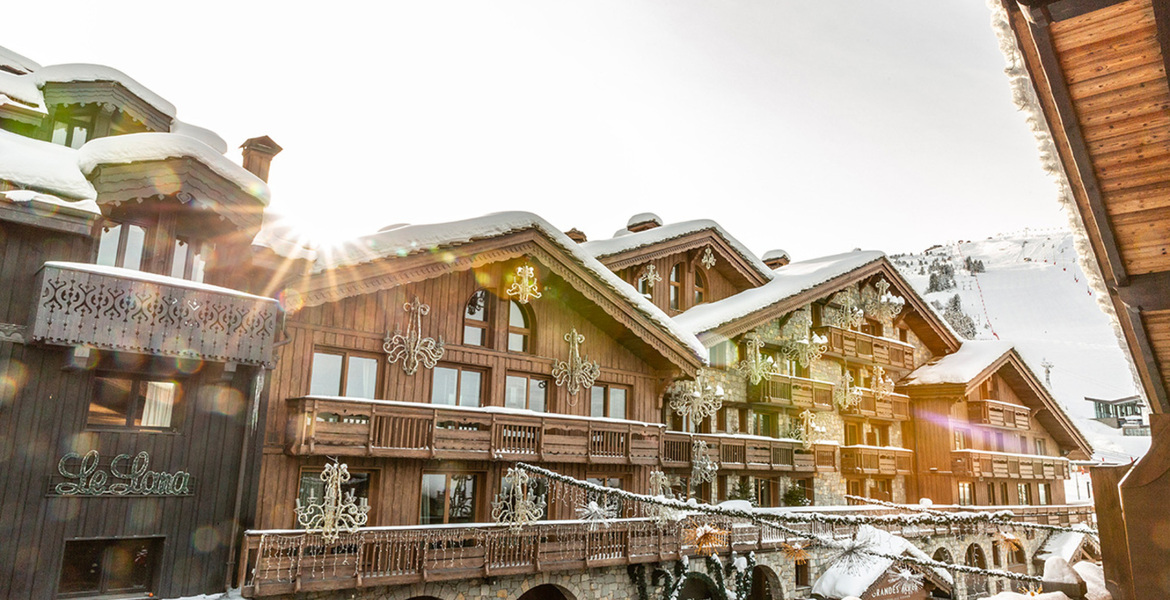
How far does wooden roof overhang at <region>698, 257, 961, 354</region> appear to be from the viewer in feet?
84.0

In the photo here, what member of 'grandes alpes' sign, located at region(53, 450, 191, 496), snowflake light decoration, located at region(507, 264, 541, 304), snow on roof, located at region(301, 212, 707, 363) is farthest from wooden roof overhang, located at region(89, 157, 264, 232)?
snowflake light decoration, located at region(507, 264, 541, 304)

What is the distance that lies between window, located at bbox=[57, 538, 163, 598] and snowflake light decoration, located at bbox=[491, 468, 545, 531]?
6.98 meters

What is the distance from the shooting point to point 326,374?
1688 cm

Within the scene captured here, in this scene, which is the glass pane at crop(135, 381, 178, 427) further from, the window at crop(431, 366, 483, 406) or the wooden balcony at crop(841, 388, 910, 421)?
the wooden balcony at crop(841, 388, 910, 421)

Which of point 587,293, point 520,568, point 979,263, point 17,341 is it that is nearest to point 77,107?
point 17,341

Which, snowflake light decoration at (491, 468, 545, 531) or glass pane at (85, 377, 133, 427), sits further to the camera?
snowflake light decoration at (491, 468, 545, 531)

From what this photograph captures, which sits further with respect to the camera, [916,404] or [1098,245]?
[916,404]

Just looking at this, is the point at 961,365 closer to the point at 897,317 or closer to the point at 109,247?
the point at 897,317

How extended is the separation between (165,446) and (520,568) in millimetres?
7663

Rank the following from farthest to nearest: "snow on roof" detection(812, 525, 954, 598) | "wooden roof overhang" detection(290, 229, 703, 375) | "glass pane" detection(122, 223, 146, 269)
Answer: "snow on roof" detection(812, 525, 954, 598) < "wooden roof overhang" detection(290, 229, 703, 375) < "glass pane" detection(122, 223, 146, 269)

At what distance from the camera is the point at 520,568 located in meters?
17.0

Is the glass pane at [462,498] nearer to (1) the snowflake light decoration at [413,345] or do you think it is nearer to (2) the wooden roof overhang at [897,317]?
(1) the snowflake light decoration at [413,345]

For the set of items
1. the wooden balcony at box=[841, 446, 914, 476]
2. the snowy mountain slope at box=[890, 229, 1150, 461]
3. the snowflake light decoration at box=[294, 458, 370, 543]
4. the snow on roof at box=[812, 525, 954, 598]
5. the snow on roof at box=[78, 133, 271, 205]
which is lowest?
the snow on roof at box=[812, 525, 954, 598]

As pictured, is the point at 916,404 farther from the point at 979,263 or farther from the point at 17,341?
the point at 979,263
